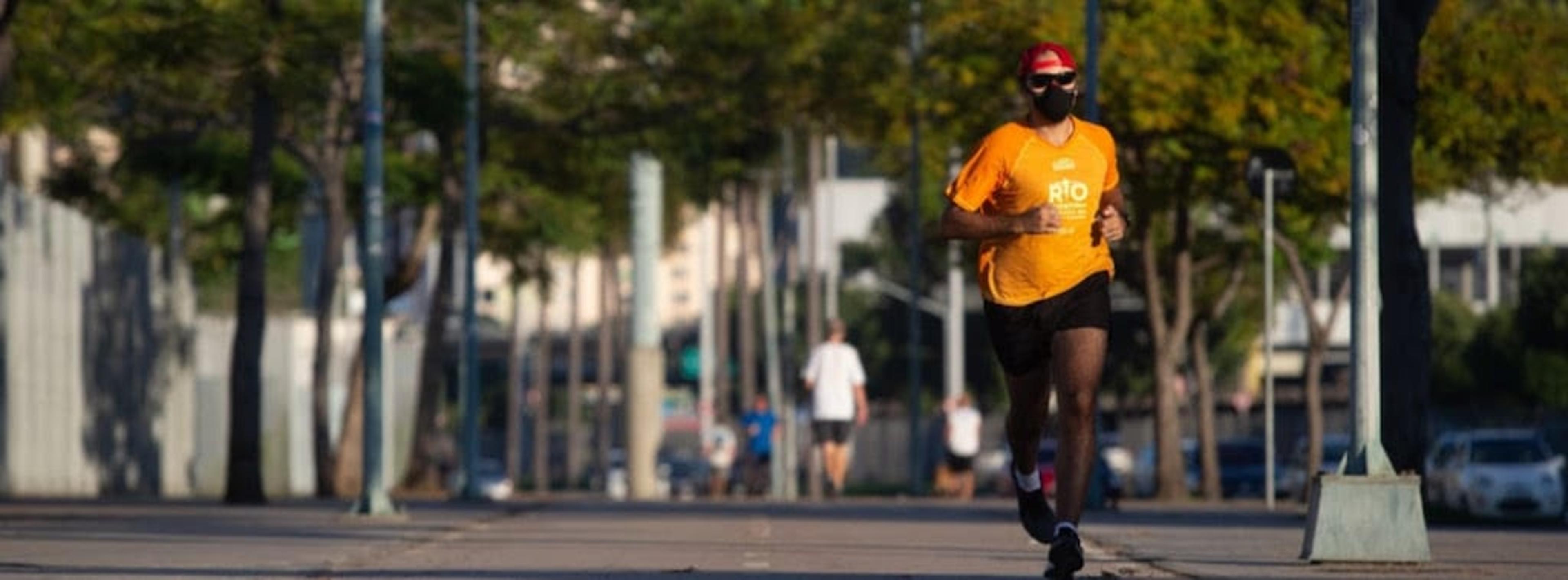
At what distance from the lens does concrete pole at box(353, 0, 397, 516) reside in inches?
1014

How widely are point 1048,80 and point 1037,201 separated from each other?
436mm

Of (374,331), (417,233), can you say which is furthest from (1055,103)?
(417,233)

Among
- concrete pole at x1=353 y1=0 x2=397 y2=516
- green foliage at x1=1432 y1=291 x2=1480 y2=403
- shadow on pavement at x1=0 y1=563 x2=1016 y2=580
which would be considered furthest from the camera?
green foliage at x1=1432 y1=291 x2=1480 y2=403

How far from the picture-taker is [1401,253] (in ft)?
83.6

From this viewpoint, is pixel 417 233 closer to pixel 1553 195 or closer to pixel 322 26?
pixel 322 26

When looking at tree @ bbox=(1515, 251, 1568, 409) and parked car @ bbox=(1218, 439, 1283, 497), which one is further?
tree @ bbox=(1515, 251, 1568, 409)

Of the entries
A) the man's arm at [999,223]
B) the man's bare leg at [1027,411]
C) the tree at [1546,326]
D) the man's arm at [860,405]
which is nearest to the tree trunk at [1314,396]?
the man's arm at [860,405]

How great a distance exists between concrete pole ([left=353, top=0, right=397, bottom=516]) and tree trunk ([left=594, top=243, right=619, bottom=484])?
231ft

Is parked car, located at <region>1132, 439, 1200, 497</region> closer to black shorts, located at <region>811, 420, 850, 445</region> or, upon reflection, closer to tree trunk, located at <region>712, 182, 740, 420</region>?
black shorts, located at <region>811, 420, 850, 445</region>

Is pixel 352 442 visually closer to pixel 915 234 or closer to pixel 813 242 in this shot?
pixel 915 234

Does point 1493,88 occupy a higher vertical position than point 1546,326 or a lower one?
higher

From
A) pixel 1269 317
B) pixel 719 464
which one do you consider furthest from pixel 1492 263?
pixel 1269 317

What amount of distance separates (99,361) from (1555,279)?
37.3m

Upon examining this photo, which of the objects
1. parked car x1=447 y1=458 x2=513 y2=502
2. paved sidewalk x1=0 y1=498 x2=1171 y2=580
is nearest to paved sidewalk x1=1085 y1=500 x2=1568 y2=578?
paved sidewalk x1=0 y1=498 x2=1171 y2=580
